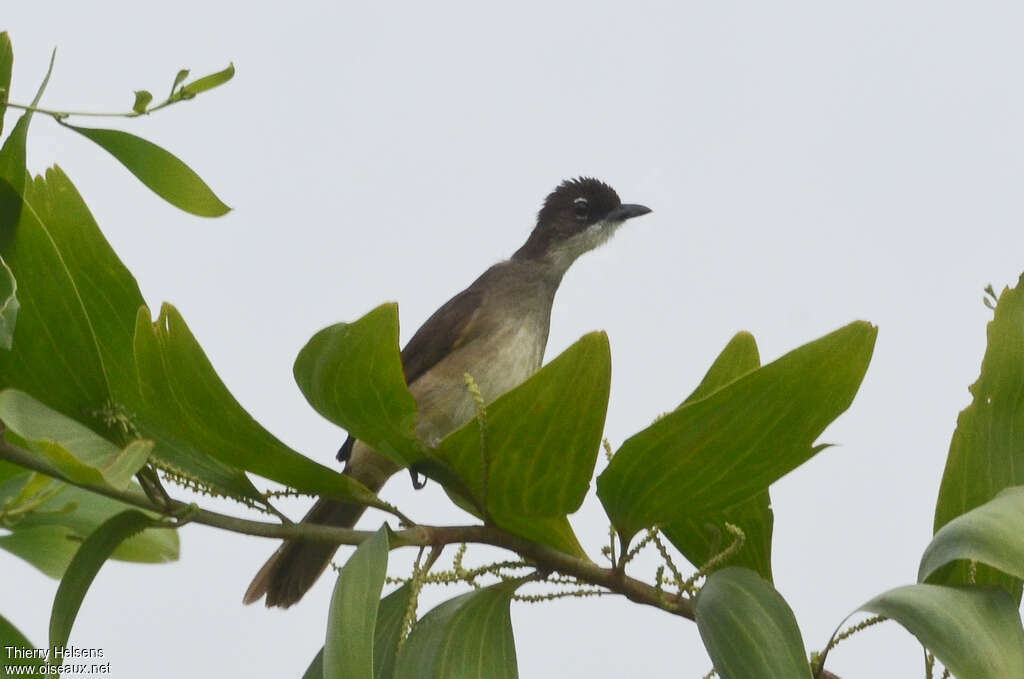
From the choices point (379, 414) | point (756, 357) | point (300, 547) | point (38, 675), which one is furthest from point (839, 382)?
point (300, 547)

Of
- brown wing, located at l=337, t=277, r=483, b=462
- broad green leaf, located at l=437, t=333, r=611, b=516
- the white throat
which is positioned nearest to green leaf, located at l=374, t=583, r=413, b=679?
broad green leaf, located at l=437, t=333, r=611, b=516

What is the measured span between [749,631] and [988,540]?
415 mm

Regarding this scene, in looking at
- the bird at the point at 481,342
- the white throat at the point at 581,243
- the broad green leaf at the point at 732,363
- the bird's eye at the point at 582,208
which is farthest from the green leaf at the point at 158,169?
the bird's eye at the point at 582,208

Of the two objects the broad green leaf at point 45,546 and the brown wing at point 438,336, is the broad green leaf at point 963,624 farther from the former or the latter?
the brown wing at point 438,336

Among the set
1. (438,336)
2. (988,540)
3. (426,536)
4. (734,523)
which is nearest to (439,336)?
(438,336)

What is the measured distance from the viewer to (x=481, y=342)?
564 cm

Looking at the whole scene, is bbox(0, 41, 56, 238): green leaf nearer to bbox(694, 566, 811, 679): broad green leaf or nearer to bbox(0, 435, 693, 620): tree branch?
bbox(0, 435, 693, 620): tree branch

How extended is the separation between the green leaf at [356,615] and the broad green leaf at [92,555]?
0.38m

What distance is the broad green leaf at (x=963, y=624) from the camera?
2.01 m

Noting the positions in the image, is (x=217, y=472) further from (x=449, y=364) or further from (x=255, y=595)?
(x=449, y=364)

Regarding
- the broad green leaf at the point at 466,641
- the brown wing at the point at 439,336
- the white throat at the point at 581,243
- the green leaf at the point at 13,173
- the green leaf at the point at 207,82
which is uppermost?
the white throat at the point at 581,243

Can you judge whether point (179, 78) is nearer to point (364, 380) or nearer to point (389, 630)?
point (364, 380)

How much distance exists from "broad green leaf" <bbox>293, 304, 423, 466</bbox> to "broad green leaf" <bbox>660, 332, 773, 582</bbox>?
0.55 metres

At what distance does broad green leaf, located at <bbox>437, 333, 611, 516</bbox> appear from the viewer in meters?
2.28
